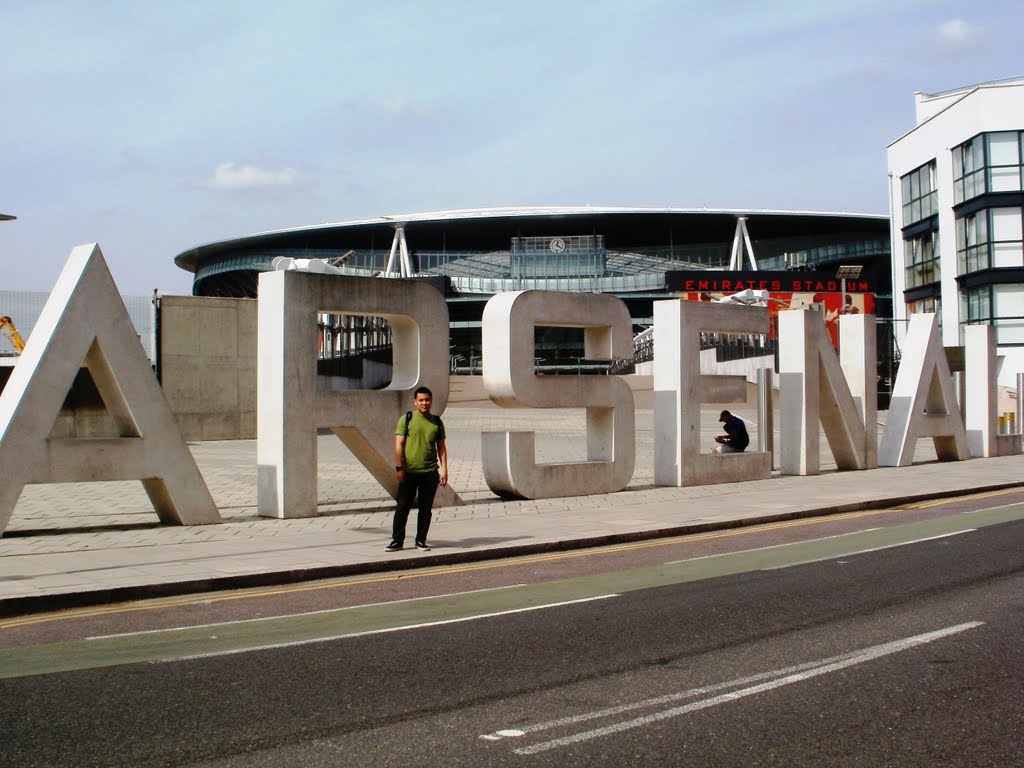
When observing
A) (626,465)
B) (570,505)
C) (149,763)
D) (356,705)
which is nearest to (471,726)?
(356,705)

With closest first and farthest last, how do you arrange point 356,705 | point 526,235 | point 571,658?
point 356,705, point 571,658, point 526,235

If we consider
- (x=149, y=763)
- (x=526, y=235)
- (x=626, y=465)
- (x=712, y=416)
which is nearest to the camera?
(x=149, y=763)

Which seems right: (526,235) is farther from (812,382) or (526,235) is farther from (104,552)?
(104,552)

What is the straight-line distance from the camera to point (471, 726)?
5.89 meters

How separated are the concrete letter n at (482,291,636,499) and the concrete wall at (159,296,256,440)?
1788cm

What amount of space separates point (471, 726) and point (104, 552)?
26.5ft

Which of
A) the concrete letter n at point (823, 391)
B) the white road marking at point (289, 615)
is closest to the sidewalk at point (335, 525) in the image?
the concrete letter n at point (823, 391)

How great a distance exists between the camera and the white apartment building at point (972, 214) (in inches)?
1923

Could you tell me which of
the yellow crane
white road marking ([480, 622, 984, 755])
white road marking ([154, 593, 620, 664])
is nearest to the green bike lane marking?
white road marking ([154, 593, 620, 664])

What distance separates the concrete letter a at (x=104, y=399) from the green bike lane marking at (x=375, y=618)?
6014 mm

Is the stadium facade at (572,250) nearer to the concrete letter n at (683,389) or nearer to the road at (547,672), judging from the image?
the concrete letter n at (683,389)

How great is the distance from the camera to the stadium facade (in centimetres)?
9338

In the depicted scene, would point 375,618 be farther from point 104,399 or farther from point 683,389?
point 683,389

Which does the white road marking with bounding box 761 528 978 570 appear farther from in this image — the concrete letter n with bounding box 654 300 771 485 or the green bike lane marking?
the concrete letter n with bounding box 654 300 771 485
